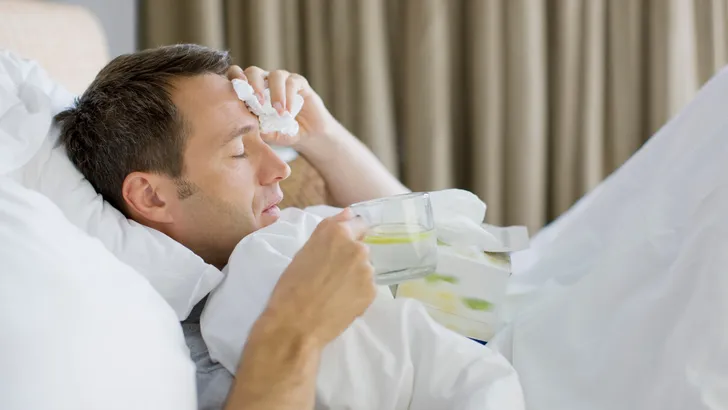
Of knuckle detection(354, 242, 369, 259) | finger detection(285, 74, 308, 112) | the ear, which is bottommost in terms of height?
the ear

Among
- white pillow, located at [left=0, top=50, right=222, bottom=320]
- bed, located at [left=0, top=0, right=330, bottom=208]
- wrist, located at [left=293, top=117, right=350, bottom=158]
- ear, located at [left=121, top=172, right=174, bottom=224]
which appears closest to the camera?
white pillow, located at [left=0, top=50, right=222, bottom=320]

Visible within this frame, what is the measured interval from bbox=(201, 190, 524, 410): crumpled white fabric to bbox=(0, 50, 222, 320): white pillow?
6cm

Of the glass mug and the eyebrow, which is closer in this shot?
the glass mug

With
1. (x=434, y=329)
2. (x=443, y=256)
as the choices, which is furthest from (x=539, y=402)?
(x=443, y=256)

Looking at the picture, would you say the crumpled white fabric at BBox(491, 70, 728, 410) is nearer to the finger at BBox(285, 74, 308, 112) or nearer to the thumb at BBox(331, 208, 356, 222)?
the thumb at BBox(331, 208, 356, 222)

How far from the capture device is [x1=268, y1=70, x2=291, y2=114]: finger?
53.5 inches

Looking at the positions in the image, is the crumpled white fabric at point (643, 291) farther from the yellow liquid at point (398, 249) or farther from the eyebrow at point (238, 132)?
the eyebrow at point (238, 132)

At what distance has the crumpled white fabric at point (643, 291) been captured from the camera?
0.95 metres

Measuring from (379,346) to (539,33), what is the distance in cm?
161

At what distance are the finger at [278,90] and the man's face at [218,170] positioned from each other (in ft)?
0.27

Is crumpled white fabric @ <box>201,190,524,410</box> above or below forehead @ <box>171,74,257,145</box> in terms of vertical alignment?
below

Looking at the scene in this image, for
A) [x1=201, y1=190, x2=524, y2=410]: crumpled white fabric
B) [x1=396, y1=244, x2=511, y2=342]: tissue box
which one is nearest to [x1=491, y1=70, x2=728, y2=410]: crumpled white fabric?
[x1=396, y1=244, x2=511, y2=342]: tissue box

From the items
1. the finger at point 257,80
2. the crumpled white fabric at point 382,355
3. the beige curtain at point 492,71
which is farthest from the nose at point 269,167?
the beige curtain at point 492,71

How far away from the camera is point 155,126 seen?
48.5 inches
